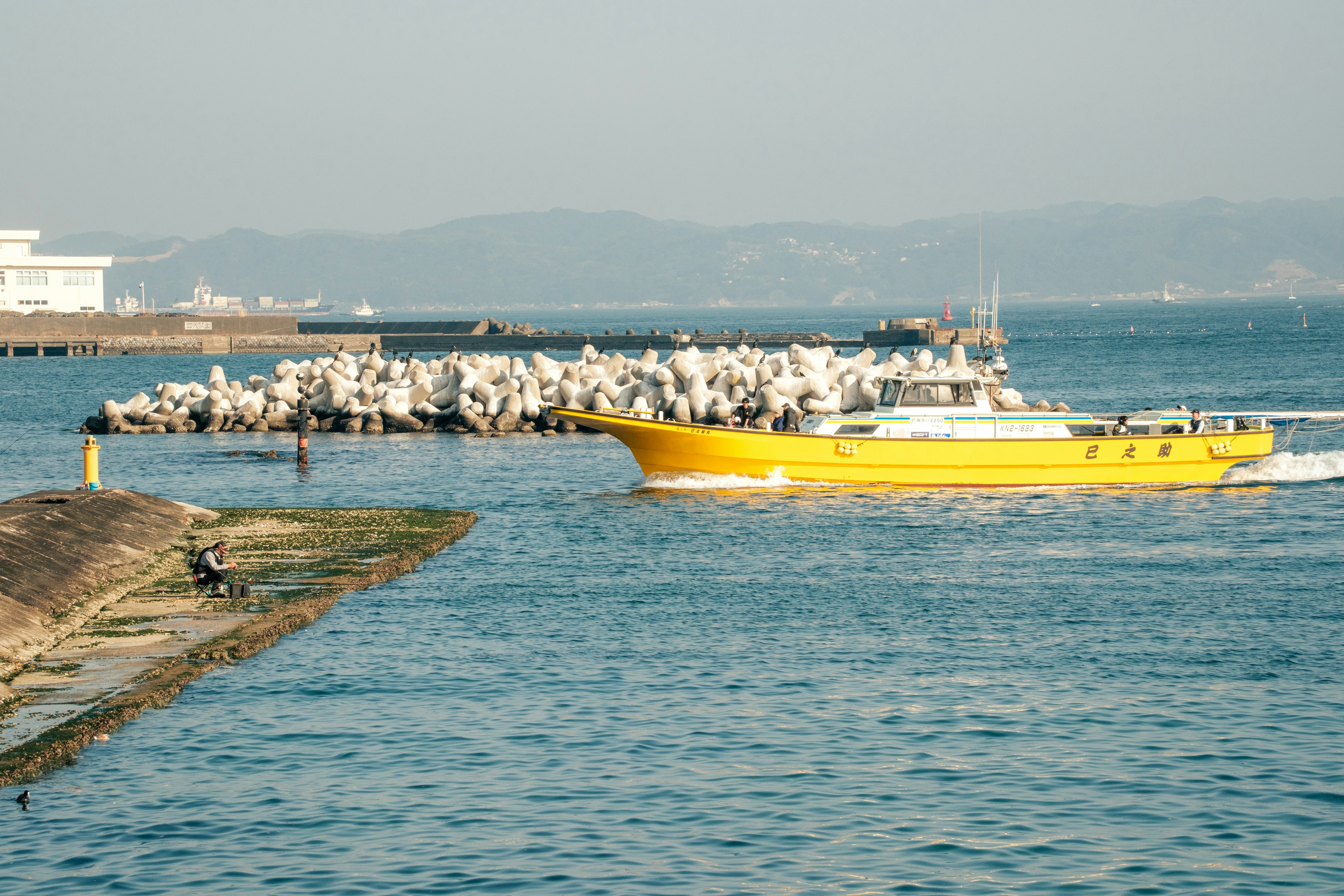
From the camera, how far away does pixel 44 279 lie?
5221 inches

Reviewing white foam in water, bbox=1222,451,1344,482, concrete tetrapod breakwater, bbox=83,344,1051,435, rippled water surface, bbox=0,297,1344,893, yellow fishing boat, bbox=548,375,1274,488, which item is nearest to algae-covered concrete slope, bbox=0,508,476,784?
rippled water surface, bbox=0,297,1344,893

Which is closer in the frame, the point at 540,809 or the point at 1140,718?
the point at 540,809

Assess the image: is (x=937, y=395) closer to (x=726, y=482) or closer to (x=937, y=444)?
(x=937, y=444)

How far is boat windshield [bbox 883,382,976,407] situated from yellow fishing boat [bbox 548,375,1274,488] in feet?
0.08

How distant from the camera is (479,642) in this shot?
1933cm

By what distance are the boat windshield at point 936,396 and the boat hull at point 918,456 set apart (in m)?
0.96

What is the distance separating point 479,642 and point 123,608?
5.49 meters

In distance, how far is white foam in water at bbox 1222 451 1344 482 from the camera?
37.3 meters

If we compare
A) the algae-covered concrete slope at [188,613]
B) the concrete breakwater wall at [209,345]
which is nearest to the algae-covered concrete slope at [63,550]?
the algae-covered concrete slope at [188,613]

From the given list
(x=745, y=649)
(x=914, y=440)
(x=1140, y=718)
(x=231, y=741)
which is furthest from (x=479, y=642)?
(x=914, y=440)

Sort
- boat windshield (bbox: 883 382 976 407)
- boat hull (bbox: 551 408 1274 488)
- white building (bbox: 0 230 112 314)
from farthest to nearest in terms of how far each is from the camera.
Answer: white building (bbox: 0 230 112 314), boat windshield (bbox: 883 382 976 407), boat hull (bbox: 551 408 1274 488)

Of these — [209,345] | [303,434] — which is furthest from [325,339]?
[303,434]

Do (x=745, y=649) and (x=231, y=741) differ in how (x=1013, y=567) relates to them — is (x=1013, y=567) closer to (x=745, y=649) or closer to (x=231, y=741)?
(x=745, y=649)

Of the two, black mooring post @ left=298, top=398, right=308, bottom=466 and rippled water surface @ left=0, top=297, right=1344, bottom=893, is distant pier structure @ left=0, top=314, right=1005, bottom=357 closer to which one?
black mooring post @ left=298, top=398, right=308, bottom=466
